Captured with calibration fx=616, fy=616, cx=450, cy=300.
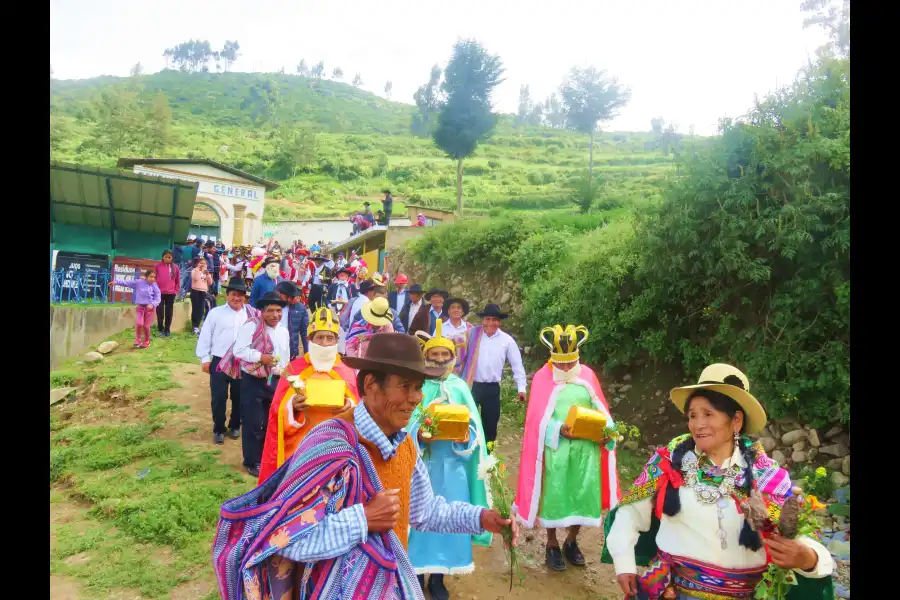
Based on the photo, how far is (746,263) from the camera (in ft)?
26.5

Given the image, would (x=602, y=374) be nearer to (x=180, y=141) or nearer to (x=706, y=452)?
(x=706, y=452)

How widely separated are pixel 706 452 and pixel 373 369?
180cm

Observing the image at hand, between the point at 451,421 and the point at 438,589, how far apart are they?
1501 mm

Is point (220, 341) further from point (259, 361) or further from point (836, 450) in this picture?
point (836, 450)

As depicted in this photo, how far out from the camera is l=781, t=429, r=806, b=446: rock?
7.38 meters

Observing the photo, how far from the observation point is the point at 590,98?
181 feet

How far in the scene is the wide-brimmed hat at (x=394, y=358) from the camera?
255 cm

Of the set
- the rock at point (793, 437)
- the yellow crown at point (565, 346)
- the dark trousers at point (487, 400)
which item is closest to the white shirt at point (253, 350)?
the dark trousers at point (487, 400)

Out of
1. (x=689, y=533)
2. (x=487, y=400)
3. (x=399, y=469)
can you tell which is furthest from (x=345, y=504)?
(x=487, y=400)

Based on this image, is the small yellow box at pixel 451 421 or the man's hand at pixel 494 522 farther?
the small yellow box at pixel 451 421

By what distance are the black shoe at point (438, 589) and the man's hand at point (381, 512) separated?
3.30 metres

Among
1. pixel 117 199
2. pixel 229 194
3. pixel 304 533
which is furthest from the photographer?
pixel 229 194

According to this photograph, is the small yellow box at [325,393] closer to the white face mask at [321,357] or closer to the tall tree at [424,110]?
the white face mask at [321,357]

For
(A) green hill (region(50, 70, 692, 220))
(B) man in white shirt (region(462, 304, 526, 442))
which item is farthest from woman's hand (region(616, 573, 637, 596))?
(A) green hill (region(50, 70, 692, 220))
